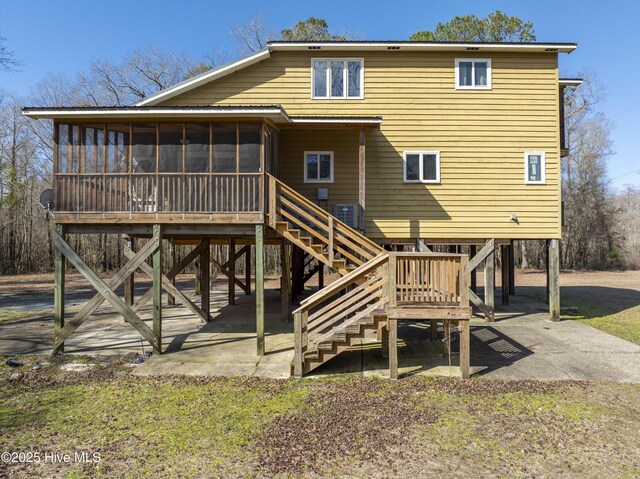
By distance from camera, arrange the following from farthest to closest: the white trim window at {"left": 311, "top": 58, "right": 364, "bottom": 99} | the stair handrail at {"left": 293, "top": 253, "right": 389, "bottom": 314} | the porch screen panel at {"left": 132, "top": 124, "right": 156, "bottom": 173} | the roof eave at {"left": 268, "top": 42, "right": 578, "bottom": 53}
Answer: the white trim window at {"left": 311, "top": 58, "right": 364, "bottom": 99}, the roof eave at {"left": 268, "top": 42, "right": 578, "bottom": 53}, the porch screen panel at {"left": 132, "top": 124, "right": 156, "bottom": 173}, the stair handrail at {"left": 293, "top": 253, "right": 389, "bottom": 314}

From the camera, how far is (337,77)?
43.3ft

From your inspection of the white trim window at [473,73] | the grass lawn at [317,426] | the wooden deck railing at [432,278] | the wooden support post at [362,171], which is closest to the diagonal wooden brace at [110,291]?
the grass lawn at [317,426]

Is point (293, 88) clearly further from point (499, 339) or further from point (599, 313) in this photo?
point (599, 313)

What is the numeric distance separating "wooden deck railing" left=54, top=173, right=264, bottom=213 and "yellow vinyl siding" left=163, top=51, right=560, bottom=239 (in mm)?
3413

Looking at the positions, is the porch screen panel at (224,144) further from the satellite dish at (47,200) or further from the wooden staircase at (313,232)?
the satellite dish at (47,200)

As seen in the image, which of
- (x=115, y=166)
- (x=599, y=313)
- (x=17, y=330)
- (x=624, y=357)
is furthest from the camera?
(x=599, y=313)

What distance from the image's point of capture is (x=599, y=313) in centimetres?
1502

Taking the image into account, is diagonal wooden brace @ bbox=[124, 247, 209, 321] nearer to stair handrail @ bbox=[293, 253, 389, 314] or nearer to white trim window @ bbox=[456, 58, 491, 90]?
stair handrail @ bbox=[293, 253, 389, 314]

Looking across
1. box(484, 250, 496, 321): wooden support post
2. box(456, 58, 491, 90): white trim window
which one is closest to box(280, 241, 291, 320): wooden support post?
box(484, 250, 496, 321): wooden support post

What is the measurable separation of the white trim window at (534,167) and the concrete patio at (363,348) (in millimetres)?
4524

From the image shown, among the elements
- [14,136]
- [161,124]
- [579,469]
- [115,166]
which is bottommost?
[579,469]

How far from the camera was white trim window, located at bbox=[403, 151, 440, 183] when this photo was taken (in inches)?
508

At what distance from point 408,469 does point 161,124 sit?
8.93 meters

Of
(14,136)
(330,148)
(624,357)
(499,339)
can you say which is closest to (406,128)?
(330,148)
